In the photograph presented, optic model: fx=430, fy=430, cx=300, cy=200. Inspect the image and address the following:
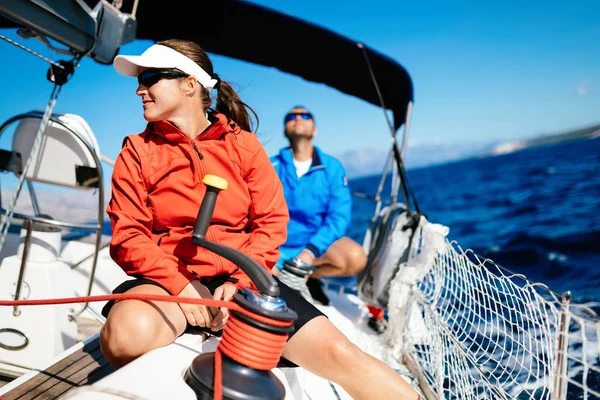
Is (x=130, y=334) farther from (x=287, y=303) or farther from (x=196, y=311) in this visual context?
(x=287, y=303)

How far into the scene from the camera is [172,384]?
0.99 meters

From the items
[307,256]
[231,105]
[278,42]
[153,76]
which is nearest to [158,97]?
[153,76]

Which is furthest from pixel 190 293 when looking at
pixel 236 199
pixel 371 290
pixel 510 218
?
pixel 510 218

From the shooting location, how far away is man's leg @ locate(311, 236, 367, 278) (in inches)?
118

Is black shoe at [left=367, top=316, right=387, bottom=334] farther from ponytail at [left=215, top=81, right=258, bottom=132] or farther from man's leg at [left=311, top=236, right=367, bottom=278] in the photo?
ponytail at [left=215, top=81, right=258, bottom=132]

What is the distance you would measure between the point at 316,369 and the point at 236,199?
0.65 m

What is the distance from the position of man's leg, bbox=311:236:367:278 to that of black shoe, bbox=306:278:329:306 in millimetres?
212

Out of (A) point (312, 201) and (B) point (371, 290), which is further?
(A) point (312, 201)

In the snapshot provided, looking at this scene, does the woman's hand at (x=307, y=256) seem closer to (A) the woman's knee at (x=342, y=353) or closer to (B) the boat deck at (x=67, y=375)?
(B) the boat deck at (x=67, y=375)

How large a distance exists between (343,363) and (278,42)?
3031 millimetres

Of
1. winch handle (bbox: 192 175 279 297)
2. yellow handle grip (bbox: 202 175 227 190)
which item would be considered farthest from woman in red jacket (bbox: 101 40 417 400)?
yellow handle grip (bbox: 202 175 227 190)

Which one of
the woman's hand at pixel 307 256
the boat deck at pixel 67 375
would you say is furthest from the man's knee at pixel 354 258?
the boat deck at pixel 67 375

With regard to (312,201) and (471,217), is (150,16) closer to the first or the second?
(312,201)

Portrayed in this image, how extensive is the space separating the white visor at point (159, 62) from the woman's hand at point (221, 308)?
0.77 meters
